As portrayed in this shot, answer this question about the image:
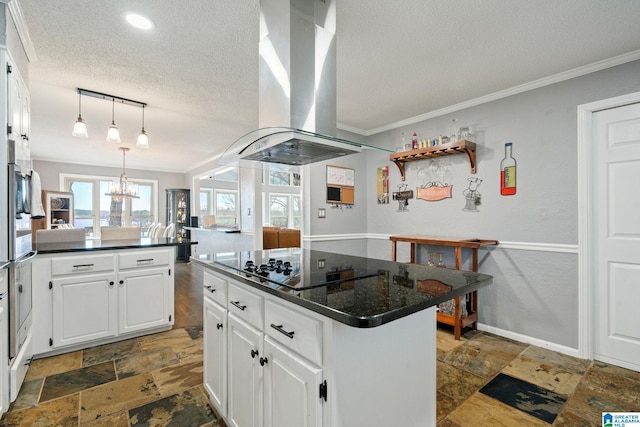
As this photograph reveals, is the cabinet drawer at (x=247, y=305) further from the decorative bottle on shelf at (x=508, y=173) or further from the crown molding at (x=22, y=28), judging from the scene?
the decorative bottle on shelf at (x=508, y=173)

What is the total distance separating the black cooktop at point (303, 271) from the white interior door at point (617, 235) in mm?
2100

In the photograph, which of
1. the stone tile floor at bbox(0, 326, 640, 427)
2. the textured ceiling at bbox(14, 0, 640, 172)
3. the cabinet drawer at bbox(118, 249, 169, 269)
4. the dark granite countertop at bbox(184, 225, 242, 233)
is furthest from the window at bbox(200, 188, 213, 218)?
the stone tile floor at bbox(0, 326, 640, 427)

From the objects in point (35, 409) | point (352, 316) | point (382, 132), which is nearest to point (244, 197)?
point (382, 132)

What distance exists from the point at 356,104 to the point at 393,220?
1.51 m

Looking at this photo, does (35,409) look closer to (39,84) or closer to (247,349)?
(247,349)

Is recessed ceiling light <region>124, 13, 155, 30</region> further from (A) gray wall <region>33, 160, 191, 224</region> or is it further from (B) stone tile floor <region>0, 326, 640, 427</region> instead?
(A) gray wall <region>33, 160, 191, 224</region>

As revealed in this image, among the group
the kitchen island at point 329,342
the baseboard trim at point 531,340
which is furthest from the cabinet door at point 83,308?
the baseboard trim at point 531,340

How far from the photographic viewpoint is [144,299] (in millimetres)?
2992

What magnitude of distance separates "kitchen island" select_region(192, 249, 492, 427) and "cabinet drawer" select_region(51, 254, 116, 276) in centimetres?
169

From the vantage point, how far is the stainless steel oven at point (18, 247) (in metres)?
1.79

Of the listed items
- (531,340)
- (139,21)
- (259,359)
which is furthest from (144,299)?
(531,340)

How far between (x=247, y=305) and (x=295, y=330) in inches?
16.3

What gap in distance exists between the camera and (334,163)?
3965 mm

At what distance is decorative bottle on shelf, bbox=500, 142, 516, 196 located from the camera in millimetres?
2889
